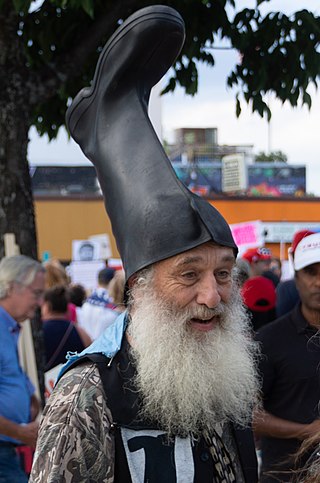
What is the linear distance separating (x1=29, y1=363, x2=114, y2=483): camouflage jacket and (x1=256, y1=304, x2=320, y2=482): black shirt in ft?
5.65

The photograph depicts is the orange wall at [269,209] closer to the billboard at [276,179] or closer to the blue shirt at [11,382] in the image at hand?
the billboard at [276,179]

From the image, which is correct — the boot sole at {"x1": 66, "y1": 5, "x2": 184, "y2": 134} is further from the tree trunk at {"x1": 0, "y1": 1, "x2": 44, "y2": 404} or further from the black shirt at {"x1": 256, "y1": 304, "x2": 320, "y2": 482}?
the tree trunk at {"x1": 0, "y1": 1, "x2": 44, "y2": 404}

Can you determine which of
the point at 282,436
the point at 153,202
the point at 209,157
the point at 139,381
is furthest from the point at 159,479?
the point at 209,157

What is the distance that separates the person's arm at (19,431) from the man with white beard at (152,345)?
6.29ft

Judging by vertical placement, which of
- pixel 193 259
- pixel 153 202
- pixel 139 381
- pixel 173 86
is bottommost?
pixel 139 381

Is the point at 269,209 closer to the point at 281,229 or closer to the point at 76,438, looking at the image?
the point at 281,229

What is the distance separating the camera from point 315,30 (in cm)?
466

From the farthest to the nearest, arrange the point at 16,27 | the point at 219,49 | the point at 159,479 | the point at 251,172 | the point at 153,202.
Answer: the point at 251,172 → the point at 219,49 → the point at 16,27 → the point at 153,202 → the point at 159,479

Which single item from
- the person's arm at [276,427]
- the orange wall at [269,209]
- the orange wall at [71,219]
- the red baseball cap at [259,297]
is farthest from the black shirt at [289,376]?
the orange wall at [269,209]

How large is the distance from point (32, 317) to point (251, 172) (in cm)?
3372

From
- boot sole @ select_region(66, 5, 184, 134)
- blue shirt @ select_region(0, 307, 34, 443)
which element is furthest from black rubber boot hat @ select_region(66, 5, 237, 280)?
blue shirt @ select_region(0, 307, 34, 443)

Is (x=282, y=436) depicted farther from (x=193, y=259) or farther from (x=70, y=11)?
(x=70, y=11)

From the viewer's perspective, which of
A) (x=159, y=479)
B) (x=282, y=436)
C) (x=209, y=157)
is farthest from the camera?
(x=209, y=157)

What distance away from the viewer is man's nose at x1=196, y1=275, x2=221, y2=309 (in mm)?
2145
